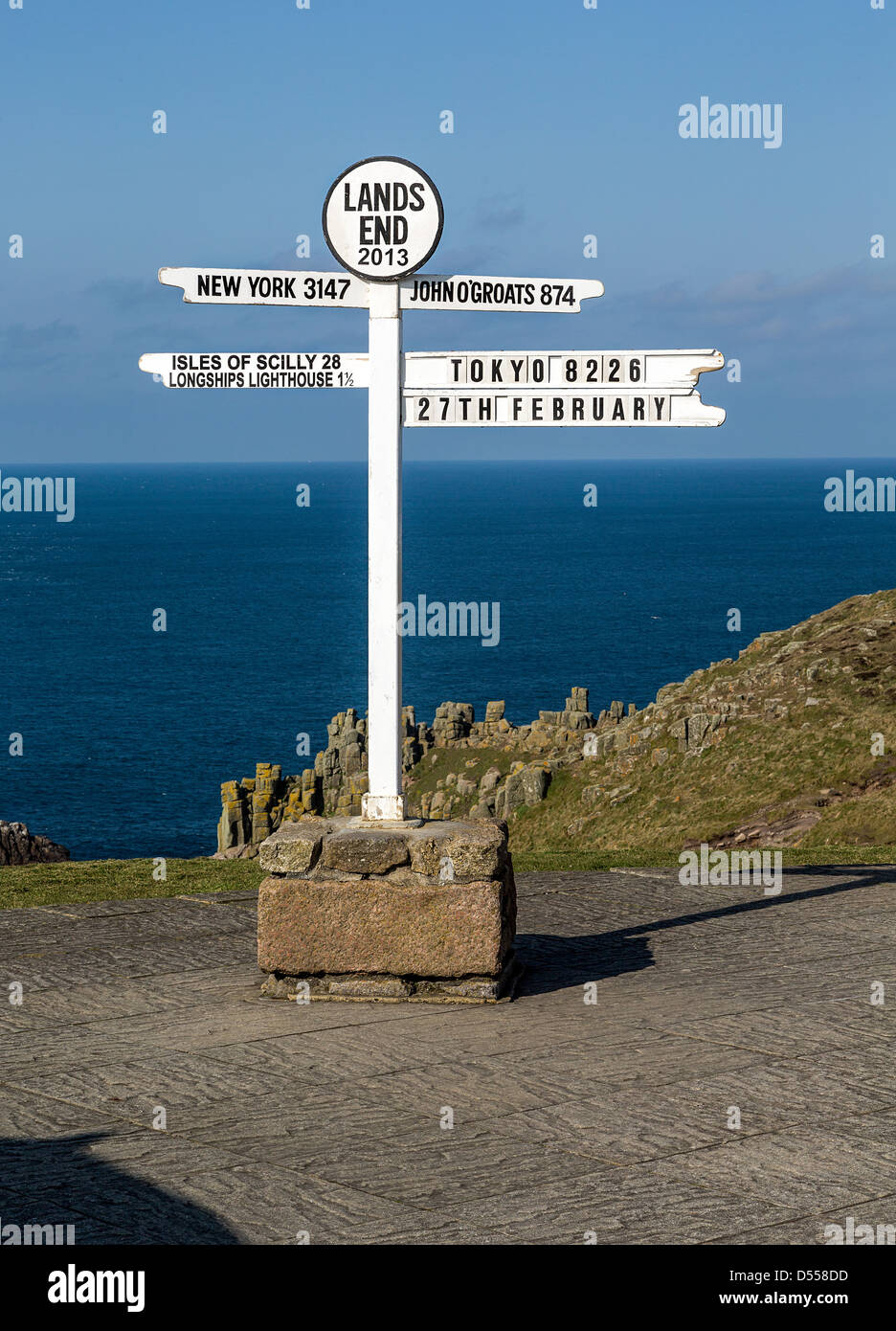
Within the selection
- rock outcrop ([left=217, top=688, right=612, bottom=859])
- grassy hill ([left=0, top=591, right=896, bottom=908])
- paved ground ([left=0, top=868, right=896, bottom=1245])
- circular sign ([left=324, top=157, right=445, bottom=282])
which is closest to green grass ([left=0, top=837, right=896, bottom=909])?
grassy hill ([left=0, top=591, right=896, bottom=908])

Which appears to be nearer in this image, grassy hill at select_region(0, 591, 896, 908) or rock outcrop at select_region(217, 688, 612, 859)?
grassy hill at select_region(0, 591, 896, 908)

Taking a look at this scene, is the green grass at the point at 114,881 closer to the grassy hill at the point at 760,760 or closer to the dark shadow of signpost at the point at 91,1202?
the dark shadow of signpost at the point at 91,1202

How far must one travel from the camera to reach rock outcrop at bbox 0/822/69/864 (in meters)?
16.6

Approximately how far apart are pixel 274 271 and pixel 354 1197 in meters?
5.06

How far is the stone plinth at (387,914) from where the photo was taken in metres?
7.95

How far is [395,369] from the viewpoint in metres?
8.41

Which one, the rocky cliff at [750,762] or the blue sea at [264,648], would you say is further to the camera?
the blue sea at [264,648]

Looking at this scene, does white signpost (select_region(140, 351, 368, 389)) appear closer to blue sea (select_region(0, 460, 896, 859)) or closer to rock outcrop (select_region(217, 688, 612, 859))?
rock outcrop (select_region(217, 688, 612, 859))

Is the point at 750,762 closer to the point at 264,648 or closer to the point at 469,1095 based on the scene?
the point at 469,1095

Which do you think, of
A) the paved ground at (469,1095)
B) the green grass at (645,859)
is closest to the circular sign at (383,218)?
the paved ground at (469,1095)

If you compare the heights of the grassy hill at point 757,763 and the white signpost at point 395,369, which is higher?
the white signpost at point 395,369

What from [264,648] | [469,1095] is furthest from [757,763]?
[264,648]

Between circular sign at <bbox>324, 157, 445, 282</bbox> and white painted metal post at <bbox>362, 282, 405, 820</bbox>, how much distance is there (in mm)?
154

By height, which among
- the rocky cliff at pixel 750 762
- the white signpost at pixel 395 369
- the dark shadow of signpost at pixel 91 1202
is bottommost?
the dark shadow of signpost at pixel 91 1202
